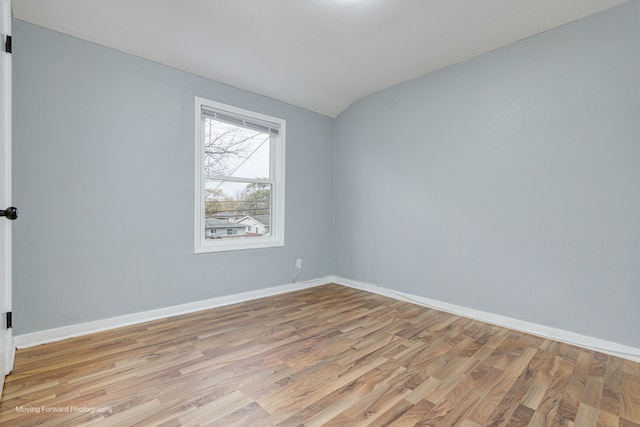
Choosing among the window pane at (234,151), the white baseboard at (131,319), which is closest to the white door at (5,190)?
the white baseboard at (131,319)

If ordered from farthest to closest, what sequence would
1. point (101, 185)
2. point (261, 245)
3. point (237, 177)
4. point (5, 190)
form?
point (261, 245), point (237, 177), point (101, 185), point (5, 190)

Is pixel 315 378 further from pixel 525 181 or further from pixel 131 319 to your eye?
pixel 525 181

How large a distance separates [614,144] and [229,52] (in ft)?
10.5

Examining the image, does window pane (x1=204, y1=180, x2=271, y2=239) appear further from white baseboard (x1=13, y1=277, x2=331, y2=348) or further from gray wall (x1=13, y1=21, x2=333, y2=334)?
white baseboard (x1=13, y1=277, x2=331, y2=348)

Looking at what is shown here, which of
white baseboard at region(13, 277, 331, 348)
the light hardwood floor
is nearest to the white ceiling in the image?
white baseboard at region(13, 277, 331, 348)

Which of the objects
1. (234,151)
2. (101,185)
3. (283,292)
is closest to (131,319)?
(101,185)

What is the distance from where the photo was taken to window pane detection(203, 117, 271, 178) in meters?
3.16

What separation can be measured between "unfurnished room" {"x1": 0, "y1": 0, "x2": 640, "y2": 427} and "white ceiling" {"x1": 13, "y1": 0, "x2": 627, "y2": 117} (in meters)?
0.02

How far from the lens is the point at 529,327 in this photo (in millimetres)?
2559

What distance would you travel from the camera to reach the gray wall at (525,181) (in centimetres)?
220

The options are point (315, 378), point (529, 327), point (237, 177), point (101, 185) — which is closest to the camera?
point (315, 378)

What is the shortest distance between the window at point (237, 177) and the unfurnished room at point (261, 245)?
33 millimetres

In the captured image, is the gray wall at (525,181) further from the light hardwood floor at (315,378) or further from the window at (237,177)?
the window at (237,177)

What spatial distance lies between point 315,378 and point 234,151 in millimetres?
2492
